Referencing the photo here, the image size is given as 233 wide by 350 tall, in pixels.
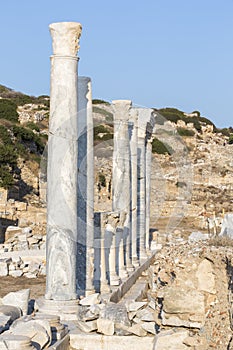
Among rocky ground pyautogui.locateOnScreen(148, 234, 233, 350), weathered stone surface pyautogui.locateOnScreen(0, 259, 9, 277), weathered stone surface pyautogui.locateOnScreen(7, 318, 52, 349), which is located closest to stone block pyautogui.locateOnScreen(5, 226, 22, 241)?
weathered stone surface pyautogui.locateOnScreen(0, 259, 9, 277)

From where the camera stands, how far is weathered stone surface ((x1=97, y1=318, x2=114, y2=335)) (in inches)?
348

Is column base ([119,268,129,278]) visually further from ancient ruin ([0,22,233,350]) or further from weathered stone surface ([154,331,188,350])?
weathered stone surface ([154,331,188,350])

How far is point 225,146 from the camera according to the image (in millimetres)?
58719

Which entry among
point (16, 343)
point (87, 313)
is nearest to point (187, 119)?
point (87, 313)

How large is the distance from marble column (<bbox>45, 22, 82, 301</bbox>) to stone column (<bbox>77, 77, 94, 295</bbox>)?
1402 millimetres

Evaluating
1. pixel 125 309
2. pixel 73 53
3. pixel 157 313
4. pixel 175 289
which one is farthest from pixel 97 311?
pixel 73 53

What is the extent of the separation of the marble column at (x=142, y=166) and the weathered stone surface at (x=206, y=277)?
40.6 feet

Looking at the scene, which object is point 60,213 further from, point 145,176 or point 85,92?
point 145,176

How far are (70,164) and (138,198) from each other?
36.3 ft

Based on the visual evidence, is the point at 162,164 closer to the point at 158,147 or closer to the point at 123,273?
the point at 158,147

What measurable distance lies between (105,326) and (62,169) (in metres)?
2.32

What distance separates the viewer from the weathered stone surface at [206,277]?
7.89 metres

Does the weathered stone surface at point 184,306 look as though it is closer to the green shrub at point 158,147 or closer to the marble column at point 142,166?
the marble column at point 142,166

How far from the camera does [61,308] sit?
9.79m
